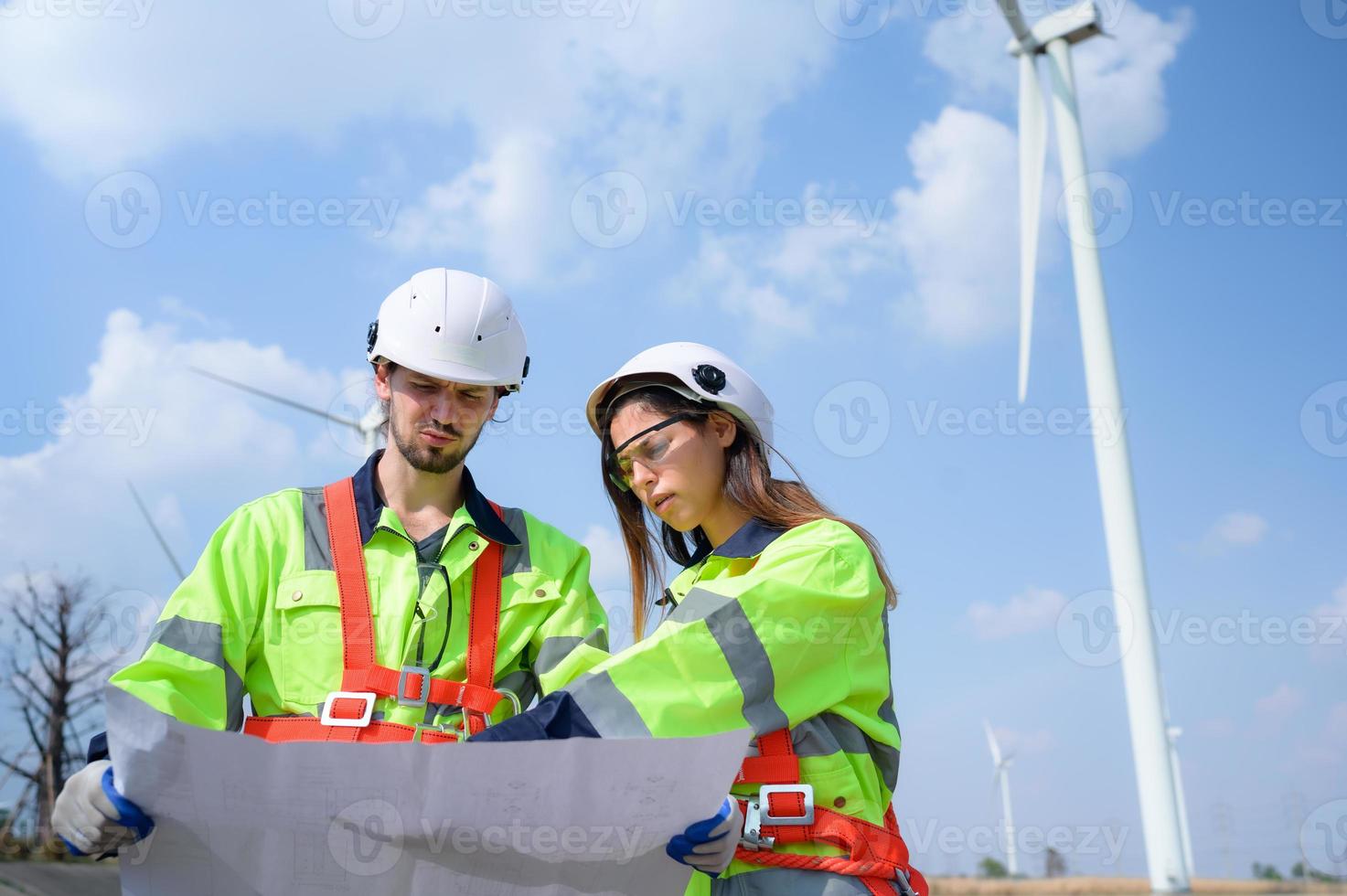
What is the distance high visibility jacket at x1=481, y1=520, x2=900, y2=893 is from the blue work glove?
0.34 metres

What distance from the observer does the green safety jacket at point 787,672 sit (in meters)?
3.67

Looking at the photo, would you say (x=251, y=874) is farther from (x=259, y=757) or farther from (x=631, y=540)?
(x=631, y=540)

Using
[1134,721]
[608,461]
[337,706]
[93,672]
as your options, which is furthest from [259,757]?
[1134,721]

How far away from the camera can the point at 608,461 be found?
539 centimetres

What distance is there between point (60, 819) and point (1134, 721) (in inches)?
806

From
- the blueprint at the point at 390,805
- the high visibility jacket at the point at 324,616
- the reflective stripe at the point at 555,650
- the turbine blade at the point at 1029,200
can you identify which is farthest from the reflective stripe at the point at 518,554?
the turbine blade at the point at 1029,200

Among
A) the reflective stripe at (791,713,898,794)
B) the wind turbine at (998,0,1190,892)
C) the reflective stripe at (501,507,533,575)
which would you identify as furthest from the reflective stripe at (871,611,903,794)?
the wind turbine at (998,0,1190,892)

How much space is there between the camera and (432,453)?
4883 mm

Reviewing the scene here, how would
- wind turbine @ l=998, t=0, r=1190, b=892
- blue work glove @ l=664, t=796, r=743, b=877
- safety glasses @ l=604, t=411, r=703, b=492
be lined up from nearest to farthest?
1. blue work glove @ l=664, t=796, r=743, b=877
2. safety glasses @ l=604, t=411, r=703, b=492
3. wind turbine @ l=998, t=0, r=1190, b=892

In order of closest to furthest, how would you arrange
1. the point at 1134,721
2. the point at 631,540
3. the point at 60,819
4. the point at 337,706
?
the point at 60,819 → the point at 337,706 → the point at 631,540 → the point at 1134,721

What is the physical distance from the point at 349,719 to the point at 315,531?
89 cm

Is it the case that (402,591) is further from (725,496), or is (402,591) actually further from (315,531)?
(725,496)

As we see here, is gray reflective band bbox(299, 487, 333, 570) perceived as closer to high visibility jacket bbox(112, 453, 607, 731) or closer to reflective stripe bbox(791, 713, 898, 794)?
high visibility jacket bbox(112, 453, 607, 731)

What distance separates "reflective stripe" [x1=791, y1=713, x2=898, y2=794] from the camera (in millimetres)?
4055
